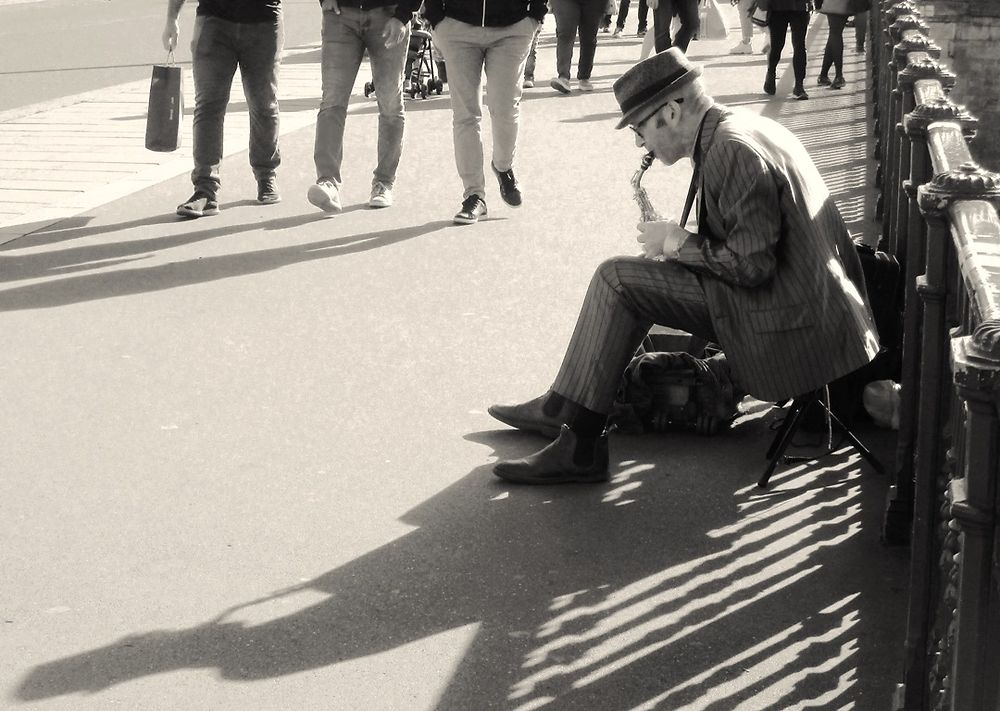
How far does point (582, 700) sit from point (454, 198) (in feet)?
20.5

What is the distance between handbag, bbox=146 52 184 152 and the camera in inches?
356

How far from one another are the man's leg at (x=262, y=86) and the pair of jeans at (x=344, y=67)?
0.34 meters

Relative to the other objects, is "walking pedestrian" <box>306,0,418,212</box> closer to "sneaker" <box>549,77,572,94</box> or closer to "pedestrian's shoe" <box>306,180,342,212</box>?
"pedestrian's shoe" <box>306,180,342,212</box>

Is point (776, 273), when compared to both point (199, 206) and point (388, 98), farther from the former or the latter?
point (199, 206)

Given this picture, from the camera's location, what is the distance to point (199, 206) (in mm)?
9000

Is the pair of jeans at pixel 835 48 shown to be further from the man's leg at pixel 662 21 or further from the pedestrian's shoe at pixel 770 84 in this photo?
the man's leg at pixel 662 21

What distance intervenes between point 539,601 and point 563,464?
0.87m

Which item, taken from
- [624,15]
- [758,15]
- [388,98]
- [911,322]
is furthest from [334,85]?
[624,15]

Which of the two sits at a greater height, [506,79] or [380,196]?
[506,79]

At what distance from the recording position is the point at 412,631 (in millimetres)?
3906

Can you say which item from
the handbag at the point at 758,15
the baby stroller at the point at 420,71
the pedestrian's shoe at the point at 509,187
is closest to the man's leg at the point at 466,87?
the pedestrian's shoe at the point at 509,187

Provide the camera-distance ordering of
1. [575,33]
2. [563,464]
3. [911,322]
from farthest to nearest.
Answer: [575,33], [563,464], [911,322]

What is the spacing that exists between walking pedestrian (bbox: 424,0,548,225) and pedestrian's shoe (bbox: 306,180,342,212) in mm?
737

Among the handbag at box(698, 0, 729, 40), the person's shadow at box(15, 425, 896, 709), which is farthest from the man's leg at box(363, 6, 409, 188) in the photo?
the handbag at box(698, 0, 729, 40)
